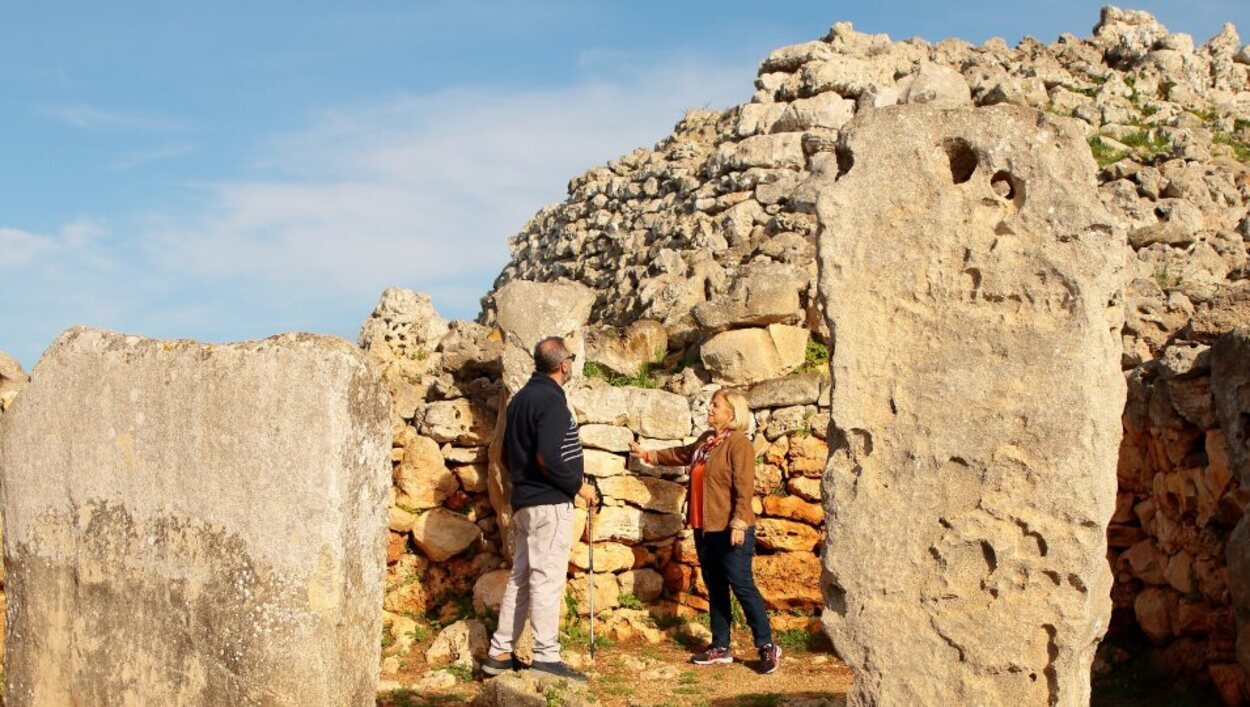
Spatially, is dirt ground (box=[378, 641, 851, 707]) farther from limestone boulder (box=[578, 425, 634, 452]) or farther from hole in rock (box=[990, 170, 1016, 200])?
hole in rock (box=[990, 170, 1016, 200])

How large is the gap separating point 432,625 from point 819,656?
2709mm

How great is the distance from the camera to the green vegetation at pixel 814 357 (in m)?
9.77

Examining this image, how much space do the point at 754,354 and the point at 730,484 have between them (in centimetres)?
190

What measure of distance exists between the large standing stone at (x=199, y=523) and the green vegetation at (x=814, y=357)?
17.6 ft

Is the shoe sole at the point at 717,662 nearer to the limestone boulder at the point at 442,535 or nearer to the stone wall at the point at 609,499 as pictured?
the stone wall at the point at 609,499

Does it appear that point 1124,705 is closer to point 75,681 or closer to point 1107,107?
point 75,681

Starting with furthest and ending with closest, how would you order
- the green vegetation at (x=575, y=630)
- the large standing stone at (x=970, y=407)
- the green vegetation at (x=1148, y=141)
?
the green vegetation at (x=1148, y=141) < the green vegetation at (x=575, y=630) < the large standing stone at (x=970, y=407)

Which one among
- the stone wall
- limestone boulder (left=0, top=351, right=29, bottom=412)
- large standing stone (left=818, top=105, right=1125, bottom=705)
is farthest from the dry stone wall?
limestone boulder (left=0, top=351, right=29, bottom=412)

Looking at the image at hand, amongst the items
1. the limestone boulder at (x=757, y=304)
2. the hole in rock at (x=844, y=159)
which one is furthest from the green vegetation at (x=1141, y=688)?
the hole in rock at (x=844, y=159)

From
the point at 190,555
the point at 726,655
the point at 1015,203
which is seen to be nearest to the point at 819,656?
the point at 726,655

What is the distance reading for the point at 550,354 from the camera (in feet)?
23.8

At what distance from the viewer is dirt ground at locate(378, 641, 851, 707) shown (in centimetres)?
716

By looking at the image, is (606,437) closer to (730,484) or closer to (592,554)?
(592,554)

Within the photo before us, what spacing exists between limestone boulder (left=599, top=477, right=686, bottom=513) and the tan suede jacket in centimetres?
120
